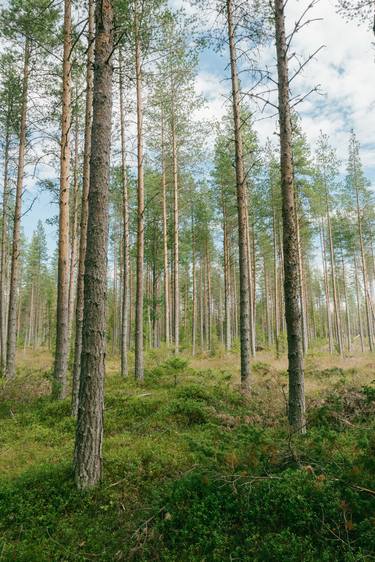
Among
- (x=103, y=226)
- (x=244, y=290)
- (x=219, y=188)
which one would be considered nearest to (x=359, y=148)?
(x=219, y=188)

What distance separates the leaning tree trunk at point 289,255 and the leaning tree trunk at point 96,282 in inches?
119

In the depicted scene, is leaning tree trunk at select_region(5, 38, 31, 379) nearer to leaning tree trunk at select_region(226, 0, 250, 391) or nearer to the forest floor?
the forest floor

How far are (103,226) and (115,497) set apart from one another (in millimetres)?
3408

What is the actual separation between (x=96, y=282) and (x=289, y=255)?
128 inches

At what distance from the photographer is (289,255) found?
5.75m

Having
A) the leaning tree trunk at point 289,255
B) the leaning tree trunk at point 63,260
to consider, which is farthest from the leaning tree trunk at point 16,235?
the leaning tree trunk at point 289,255

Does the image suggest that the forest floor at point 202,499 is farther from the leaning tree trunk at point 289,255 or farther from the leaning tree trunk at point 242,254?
the leaning tree trunk at point 242,254

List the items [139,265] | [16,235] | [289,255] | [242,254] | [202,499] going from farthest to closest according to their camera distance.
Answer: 1. [16,235]
2. [139,265]
3. [242,254]
4. [289,255]
5. [202,499]

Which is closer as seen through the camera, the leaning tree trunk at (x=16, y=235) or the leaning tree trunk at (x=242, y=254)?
the leaning tree trunk at (x=242, y=254)

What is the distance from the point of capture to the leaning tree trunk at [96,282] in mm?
4242

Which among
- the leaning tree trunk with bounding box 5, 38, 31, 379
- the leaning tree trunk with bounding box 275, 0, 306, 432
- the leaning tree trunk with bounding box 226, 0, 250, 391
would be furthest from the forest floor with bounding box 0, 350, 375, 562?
the leaning tree trunk with bounding box 5, 38, 31, 379

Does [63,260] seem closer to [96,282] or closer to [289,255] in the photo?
[96,282]

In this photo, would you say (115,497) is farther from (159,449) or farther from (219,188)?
(219,188)

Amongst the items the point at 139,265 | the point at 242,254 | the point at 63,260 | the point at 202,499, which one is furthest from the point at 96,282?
the point at 139,265
